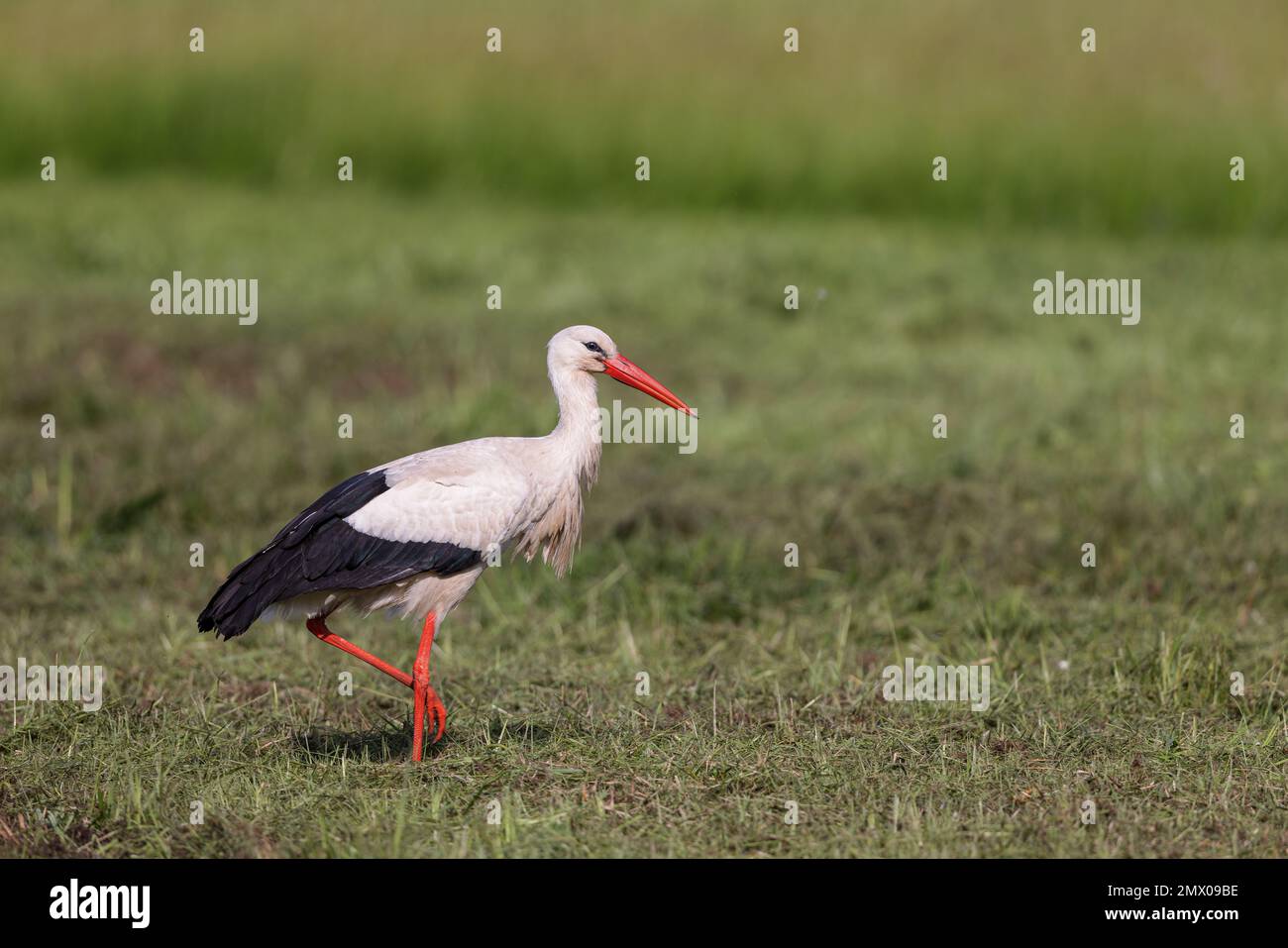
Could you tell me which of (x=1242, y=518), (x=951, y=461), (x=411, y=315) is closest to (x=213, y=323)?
(x=411, y=315)

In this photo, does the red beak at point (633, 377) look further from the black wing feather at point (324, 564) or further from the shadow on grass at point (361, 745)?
the shadow on grass at point (361, 745)

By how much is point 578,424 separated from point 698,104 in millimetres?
8443

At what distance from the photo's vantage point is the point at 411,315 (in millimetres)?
9805

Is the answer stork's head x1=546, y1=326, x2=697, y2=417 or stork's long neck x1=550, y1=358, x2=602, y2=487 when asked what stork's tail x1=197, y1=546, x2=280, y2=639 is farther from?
stork's head x1=546, y1=326, x2=697, y2=417

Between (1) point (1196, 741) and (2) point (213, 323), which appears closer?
(1) point (1196, 741)

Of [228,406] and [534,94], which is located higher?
[534,94]

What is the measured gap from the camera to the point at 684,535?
6.85 metres

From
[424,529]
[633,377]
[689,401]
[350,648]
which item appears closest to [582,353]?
[633,377]

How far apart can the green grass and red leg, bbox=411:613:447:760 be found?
7 centimetres

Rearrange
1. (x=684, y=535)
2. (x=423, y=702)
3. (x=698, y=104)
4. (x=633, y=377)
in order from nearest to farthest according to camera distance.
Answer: (x=423, y=702) < (x=633, y=377) < (x=684, y=535) < (x=698, y=104)

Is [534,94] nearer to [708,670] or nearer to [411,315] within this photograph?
[411,315]

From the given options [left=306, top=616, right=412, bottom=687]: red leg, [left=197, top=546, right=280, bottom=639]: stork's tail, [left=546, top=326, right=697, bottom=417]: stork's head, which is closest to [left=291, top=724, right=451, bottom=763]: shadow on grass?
[left=306, top=616, right=412, bottom=687]: red leg

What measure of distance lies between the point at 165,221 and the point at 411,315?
7.93 ft

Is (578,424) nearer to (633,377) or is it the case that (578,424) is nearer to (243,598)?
(633,377)
